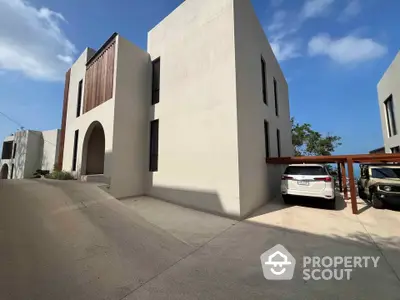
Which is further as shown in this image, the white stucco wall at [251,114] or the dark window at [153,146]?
the dark window at [153,146]

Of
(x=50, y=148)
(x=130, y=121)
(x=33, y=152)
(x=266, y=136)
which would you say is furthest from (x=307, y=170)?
(x=33, y=152)

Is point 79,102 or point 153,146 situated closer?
point 153,146

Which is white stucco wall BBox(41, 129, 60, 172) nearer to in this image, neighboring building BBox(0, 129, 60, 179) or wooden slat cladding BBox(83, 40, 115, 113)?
neighboring building BBox(0, 129, 60, 179)

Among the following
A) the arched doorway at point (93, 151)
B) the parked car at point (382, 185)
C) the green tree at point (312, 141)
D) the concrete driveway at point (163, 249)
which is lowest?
the concrete driveway at point (163, 249)

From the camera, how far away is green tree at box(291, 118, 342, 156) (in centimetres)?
2111

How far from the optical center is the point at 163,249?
11.9 ft

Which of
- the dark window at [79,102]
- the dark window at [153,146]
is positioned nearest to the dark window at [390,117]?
the dark window at [153,146]

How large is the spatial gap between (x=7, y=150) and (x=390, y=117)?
1626 inches

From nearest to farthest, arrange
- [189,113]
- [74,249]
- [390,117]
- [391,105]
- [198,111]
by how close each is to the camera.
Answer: [74,249]
[198,111]
[189,113]
[391,105]
[390,117]

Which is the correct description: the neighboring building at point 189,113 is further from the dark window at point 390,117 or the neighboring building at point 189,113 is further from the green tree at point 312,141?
the green tree at point 312,141

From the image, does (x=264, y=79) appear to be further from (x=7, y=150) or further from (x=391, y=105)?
(x=7, y=150)

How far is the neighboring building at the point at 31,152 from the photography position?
20047 millimetres

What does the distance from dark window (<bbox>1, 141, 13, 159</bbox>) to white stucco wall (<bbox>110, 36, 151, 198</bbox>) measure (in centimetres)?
2578

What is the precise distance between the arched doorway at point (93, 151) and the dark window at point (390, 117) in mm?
20340
